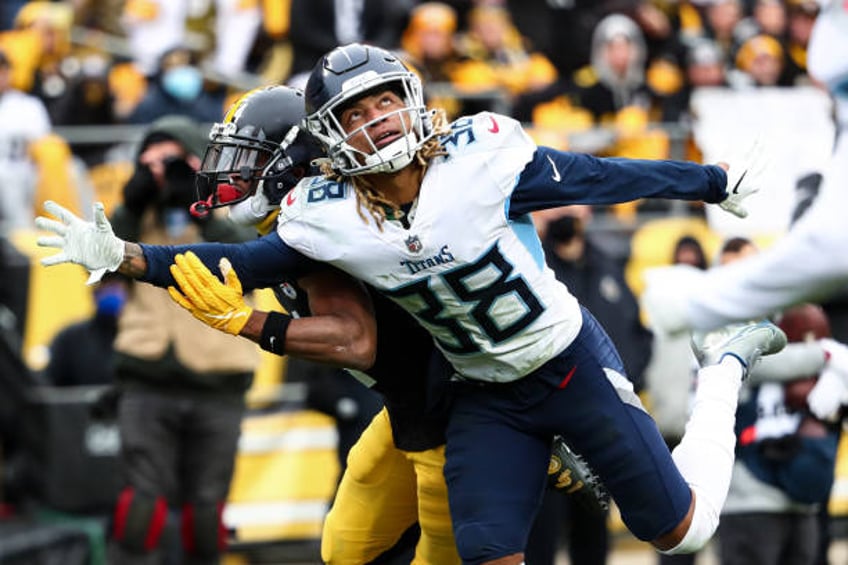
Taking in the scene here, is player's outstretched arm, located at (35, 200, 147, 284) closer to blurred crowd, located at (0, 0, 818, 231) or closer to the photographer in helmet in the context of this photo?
the photographer in helmet

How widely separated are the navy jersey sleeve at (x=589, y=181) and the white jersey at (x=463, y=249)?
0.04 m

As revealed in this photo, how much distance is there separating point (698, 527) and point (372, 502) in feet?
3.25

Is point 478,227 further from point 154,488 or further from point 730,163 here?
point 154,488

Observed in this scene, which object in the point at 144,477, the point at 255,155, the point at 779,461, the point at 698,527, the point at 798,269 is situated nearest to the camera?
the point at 798,269

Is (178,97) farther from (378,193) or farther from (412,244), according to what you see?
(412,244)

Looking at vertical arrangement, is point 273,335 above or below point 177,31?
above

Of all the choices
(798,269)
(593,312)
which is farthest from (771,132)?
(798,269)

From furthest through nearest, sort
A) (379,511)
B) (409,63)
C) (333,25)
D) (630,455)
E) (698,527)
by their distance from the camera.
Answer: (333,25)
(409,63)
(379,511)
(698,527)
(630,455)

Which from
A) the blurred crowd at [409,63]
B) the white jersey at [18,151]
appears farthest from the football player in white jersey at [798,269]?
the white jersey at [18,151]

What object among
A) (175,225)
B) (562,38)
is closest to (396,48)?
(562,38)

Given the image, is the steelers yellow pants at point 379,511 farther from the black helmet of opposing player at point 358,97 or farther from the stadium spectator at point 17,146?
the stadium spectator at point 17,146

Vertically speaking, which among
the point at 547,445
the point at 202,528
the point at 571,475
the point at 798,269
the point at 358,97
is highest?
the point at 358,97

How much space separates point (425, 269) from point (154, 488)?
2544mm

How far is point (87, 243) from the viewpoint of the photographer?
15.0ft
